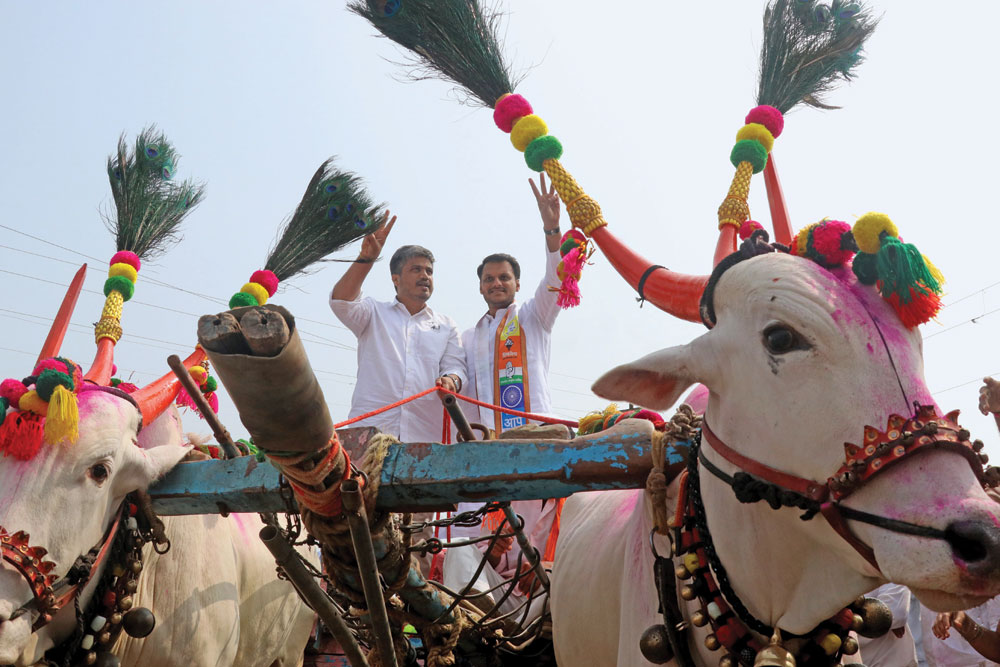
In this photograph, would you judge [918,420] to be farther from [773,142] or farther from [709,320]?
[773,142]

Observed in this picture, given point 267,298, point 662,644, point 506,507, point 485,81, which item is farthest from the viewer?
point 267,298

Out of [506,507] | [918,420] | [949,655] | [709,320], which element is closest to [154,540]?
[506,507]

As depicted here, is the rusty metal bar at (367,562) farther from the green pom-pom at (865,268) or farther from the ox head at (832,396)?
the green pom-pom at (865,268)

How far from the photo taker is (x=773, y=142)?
3924 mm

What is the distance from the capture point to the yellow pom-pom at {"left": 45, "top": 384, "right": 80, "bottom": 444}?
3.61 meters

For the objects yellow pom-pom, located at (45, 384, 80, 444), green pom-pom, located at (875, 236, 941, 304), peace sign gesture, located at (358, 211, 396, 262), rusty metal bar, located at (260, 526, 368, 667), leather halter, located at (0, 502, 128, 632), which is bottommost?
leather halter, located at (0, 502, 128, 632)

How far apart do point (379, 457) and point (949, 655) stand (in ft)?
18.1

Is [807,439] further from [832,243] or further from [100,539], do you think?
[100,539]

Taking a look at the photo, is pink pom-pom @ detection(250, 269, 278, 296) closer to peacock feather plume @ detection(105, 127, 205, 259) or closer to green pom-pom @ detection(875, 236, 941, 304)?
peacock feather plume @ detection(105, 127, 205, 259)

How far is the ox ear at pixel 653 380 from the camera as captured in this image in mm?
2717

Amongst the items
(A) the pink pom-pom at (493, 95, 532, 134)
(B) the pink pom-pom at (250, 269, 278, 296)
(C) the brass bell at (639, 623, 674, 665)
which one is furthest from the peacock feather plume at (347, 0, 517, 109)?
(C) the brass bell at (639, 623, 674, 665)

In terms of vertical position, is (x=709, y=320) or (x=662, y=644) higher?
(x=709, y=320)

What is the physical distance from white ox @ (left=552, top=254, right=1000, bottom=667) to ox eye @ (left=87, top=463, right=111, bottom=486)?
2.17m

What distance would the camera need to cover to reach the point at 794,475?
2303 millimetres
